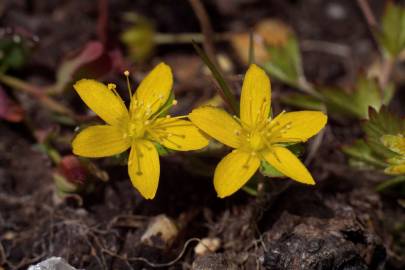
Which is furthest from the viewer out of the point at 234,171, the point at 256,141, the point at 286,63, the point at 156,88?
the point at 286,63

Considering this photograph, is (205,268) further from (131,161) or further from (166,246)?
(131,161)

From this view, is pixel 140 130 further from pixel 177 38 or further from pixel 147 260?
pixel 177 38

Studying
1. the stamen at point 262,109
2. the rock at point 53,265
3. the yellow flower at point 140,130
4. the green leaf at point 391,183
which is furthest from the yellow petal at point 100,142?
the green leaf at point 391,183

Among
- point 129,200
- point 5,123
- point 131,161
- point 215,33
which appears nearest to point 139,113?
point 131,161

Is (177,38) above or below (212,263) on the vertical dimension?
above

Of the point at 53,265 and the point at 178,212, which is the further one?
the point at 178,212

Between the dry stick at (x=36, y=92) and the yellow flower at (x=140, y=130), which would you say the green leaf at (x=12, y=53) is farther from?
the yellow flower at (x=140, y=130)

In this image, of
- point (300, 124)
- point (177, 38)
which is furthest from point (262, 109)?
point (177, 38)

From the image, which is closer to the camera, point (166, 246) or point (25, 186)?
point (166, 246)
